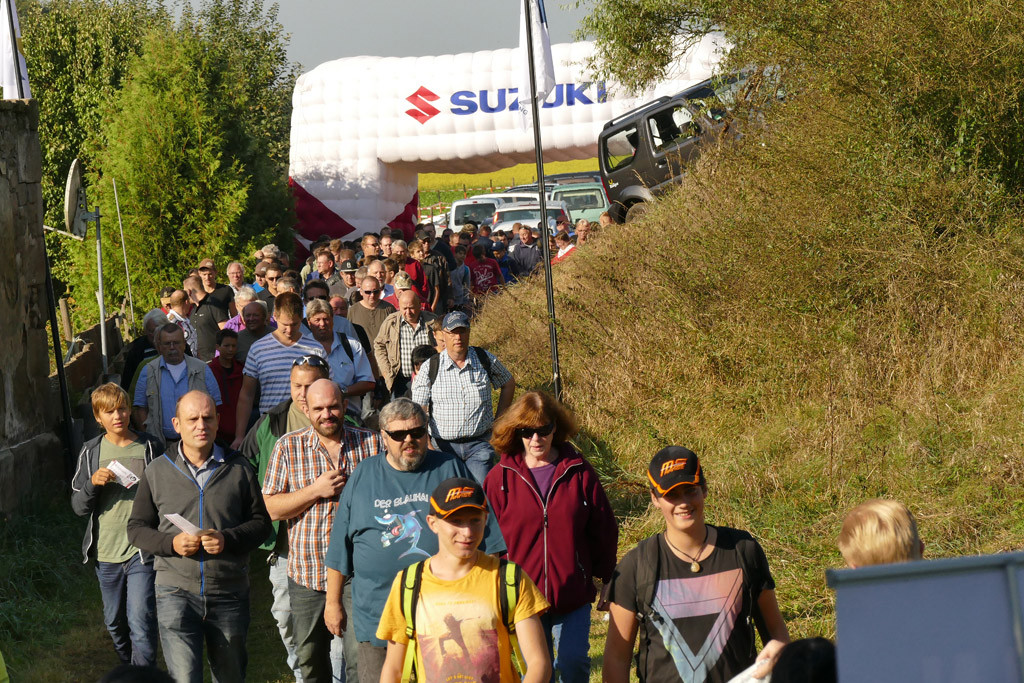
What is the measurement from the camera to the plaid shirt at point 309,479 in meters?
5.59

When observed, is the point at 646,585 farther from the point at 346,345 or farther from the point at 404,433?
the point at 346,345

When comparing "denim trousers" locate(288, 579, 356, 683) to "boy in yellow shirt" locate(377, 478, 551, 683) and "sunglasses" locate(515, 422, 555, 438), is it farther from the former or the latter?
"boy in yellow shirt" locate(377, 478, 551, 683)

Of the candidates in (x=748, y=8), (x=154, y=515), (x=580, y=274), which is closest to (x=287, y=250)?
(x=580, y=274)

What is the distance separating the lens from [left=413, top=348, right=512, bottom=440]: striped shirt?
7.75 m

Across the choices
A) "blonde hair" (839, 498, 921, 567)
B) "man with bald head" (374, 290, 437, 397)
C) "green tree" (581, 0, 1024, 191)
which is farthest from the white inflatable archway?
"blonde hair" (839, 498, 921, 567)

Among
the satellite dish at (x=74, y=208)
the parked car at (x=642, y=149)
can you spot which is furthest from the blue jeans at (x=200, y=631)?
the parked car at (x=642, y=149)

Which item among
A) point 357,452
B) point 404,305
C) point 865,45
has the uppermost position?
point 865,45

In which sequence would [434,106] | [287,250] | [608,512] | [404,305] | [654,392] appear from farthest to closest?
[434,106] → [287,250] → [654,392] → [404,305] → [608,512]

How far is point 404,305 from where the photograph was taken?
9695 mm

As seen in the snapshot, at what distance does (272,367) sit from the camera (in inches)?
311

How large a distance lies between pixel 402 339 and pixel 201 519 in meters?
4.27

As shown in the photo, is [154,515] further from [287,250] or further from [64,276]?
[64,276]

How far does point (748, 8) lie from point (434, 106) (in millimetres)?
13098

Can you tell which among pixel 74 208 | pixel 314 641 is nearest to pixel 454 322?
pixel 314 641
